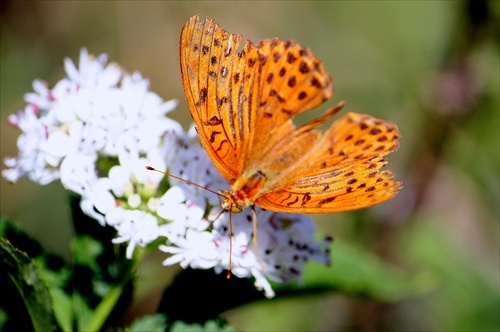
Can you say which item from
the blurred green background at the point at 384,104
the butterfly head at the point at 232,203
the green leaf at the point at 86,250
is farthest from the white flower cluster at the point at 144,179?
the blurred green background at the point at 384,104

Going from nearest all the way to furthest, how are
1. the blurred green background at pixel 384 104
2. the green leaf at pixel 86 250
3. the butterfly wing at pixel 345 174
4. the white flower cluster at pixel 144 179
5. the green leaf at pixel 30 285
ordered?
1. the green leaf at pixel 30 285
2. the butterfly wing at pixel 345 174
3. the white flower cluster at pixel 144 179
4. the green leaf at pixel 86 250
5. the blurred green background at pixel 384 104

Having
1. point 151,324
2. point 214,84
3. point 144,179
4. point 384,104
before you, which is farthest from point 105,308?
point 384,104

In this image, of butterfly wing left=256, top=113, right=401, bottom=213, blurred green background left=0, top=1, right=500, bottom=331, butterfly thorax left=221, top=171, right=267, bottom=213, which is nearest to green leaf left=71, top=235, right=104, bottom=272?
butterfly thorax left=221, top=171, right=267, bottom=213

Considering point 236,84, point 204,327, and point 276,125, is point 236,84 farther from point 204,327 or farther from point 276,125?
point 204,327

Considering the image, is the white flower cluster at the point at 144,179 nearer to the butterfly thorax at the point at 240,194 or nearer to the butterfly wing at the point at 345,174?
the butterfly thorax at the point at 240,194

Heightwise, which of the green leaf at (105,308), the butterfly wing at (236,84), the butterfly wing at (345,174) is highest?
the butterfly wing at (236,84)

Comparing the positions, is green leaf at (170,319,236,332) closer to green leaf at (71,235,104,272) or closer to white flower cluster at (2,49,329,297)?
white flower cluster at (2,49,329,297)

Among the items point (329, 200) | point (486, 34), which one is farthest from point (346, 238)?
point (329, 200)
